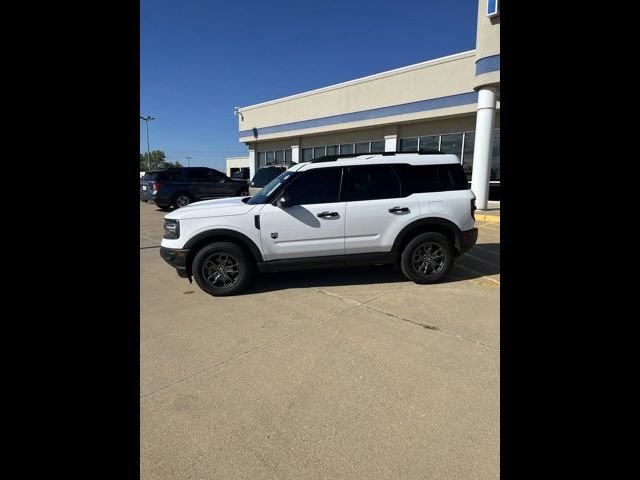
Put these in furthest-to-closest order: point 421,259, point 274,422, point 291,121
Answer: point 291,121 → point 421,259 → point 274,422

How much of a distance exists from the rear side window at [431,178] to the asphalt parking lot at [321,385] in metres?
1.51

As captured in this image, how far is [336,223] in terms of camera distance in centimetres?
523

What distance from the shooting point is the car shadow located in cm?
562

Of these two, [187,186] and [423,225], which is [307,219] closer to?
[423,225]

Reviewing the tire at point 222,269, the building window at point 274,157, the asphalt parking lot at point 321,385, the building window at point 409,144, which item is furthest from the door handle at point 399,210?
the building window at point 274,157

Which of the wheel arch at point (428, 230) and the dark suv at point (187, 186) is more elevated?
the dark suv at point (187, 186)

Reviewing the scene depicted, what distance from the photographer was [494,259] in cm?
702

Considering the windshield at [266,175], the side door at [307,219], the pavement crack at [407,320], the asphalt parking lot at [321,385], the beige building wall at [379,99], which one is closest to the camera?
the asphalt parking lot at [321,385]

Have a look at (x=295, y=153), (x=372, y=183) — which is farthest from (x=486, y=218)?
(x=295, y=153)

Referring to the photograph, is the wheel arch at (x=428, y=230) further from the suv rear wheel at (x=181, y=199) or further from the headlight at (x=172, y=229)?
the suv rear wheel at (x=181, y=199)

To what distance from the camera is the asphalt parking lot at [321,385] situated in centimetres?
224
